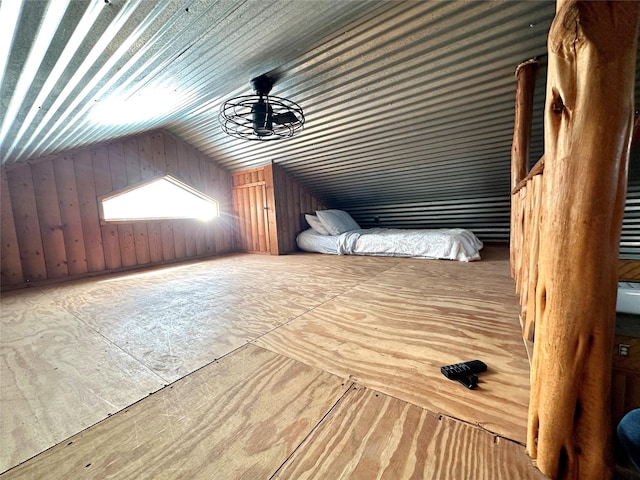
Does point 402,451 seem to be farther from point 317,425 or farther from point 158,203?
point 158,203

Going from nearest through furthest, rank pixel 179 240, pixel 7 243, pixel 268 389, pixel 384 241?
pixel 268 389 < pixel 7 243 < pixel 384 241 < pixel 179 240

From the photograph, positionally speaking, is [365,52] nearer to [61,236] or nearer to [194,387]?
[194,387]

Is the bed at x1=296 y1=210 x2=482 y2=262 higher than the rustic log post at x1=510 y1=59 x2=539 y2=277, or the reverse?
the rustic log post at x1=510 y1=59 x2=539 y2=277

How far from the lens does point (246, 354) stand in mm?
1241

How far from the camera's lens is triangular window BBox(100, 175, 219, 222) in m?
3.67

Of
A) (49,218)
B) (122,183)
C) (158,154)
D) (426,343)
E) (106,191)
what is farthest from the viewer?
(158,154)

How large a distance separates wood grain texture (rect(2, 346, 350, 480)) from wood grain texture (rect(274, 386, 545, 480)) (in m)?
0.07

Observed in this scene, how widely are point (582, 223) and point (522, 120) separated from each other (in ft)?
7.49

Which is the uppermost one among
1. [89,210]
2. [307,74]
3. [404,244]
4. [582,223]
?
[307,74]

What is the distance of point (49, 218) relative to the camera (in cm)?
→ 312

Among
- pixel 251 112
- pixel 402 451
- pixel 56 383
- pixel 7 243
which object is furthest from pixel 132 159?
pixel 402 451

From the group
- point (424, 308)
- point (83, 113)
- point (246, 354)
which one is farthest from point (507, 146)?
point (83, 113)

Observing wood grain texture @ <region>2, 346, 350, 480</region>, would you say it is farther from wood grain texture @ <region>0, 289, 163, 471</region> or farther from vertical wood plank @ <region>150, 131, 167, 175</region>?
vertical wood plank @ <region>150, 131, 167, 175</region>

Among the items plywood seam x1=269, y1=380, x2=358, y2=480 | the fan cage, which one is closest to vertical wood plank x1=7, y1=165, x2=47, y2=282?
the fan cage
